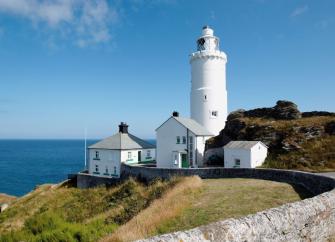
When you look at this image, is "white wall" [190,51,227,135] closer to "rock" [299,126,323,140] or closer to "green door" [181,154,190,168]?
"green door" [181,154,190,168]

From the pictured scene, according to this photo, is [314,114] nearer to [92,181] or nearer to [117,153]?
[117,153]

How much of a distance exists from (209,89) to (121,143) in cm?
1259

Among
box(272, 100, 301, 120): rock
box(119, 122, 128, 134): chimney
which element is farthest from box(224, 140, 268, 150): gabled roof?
box(119, 122, 128, 134): chimney

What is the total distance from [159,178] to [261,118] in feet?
48.8

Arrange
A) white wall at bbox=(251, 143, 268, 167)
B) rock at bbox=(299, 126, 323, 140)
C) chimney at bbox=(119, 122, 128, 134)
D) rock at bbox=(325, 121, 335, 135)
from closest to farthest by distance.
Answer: white wall at bbox=(251, 143, 268, 167) → rock at bbox=(325, 121, 335, 135) → rock at bbox=(299, 126, 323, 140) → chimney at bbox=(119, 122, 128, 134)

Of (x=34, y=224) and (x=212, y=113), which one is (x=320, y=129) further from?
(x=34, y=224)

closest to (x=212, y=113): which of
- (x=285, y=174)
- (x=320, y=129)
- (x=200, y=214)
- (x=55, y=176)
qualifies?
(x=320, y=129)

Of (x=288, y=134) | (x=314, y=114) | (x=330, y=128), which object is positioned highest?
(x=314, y=114)

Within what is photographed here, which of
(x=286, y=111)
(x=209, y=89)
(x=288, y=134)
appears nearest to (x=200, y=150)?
(x=209, y=89)

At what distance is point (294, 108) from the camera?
35.0m

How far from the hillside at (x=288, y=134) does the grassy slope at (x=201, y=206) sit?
1063cm

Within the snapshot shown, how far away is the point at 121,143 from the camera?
3759 centimetres

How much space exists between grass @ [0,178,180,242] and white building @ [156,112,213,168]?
6.79 meters

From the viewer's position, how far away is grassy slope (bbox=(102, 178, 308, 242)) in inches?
444
